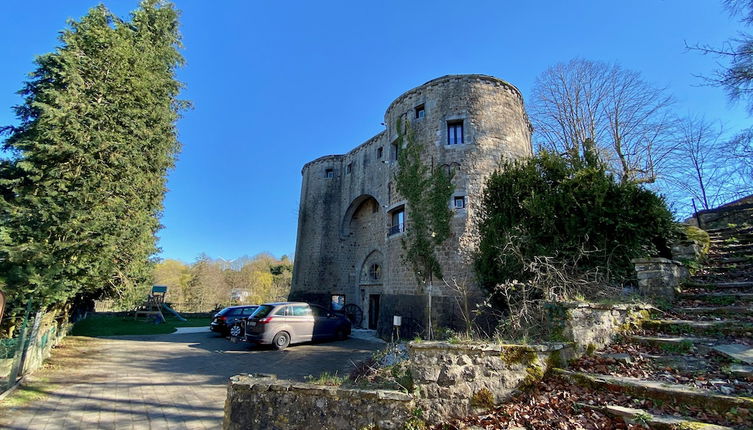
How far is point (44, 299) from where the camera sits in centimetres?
Answer: 712

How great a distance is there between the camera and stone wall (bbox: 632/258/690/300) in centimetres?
523

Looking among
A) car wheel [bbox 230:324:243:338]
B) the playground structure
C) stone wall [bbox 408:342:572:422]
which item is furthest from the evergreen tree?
the playground structure

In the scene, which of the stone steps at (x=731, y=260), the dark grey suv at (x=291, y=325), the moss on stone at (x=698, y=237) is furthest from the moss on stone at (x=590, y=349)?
the dark grey suv at (x=291, y=325)

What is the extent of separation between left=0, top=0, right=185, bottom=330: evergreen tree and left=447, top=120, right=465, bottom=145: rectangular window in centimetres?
968

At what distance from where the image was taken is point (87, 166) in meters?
8.35

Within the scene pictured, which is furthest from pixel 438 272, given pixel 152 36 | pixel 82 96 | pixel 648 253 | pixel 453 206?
pixel 152 36

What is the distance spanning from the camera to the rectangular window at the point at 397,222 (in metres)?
13.0

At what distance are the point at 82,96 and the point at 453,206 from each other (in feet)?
36.7

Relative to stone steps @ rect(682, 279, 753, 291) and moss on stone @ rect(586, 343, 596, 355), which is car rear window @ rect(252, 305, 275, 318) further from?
stone steps @ rect(682, 279, 753, 291)

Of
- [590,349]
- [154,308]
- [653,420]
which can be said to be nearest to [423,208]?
[590,349]

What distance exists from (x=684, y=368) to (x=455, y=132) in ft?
34.2

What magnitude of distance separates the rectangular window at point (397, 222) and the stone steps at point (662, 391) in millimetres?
9663

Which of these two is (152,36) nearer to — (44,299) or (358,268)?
(44,299)

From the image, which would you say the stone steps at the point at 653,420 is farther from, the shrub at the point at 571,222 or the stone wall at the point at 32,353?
the stone wall at the point at 32,353
